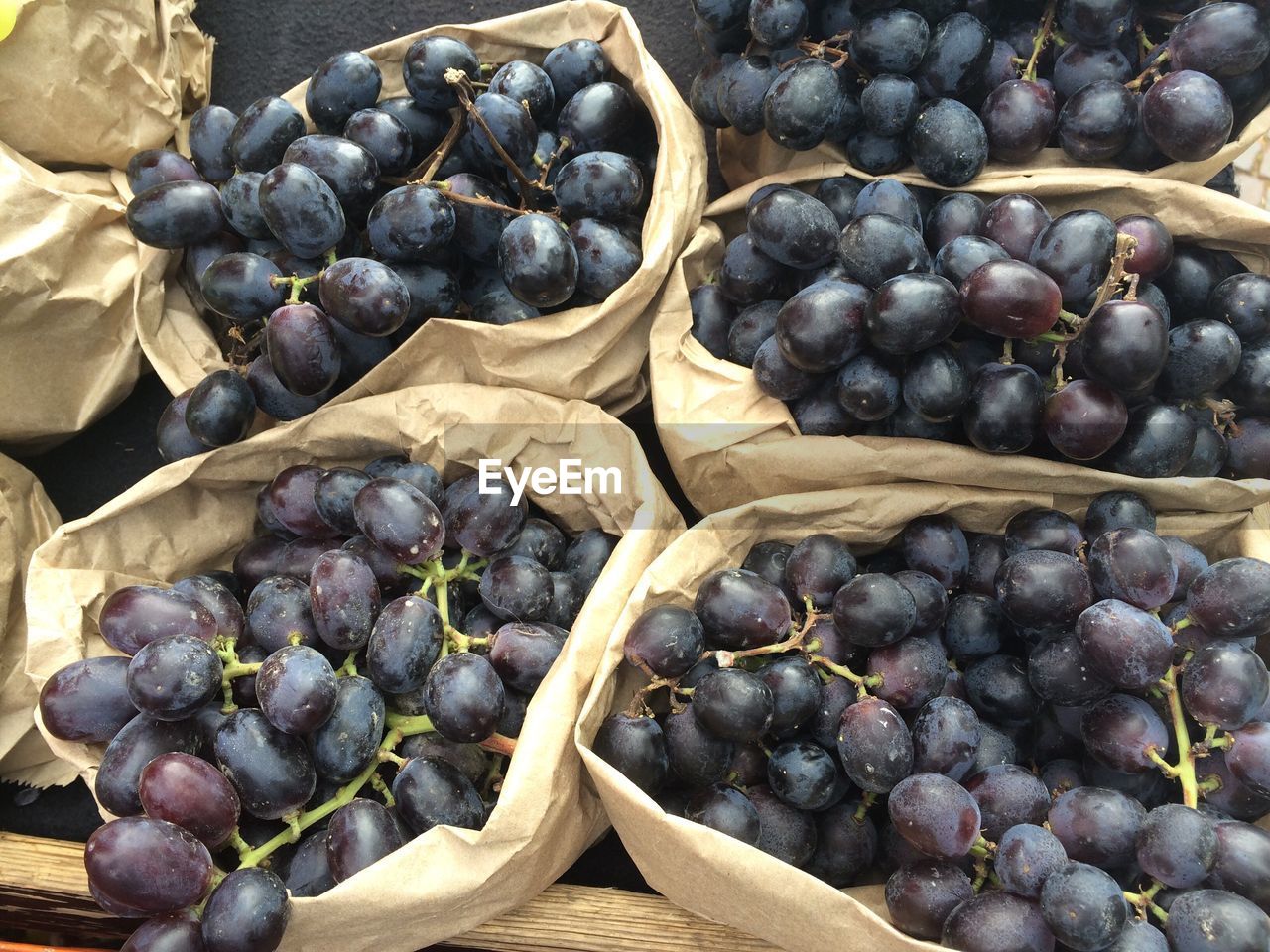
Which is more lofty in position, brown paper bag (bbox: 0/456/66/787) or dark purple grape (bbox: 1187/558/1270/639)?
dark purple grape (bbox: 1187/558/1270/639)

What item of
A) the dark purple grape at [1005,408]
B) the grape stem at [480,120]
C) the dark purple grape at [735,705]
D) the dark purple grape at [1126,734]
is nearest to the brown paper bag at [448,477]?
the dark purple grape at [735,705]

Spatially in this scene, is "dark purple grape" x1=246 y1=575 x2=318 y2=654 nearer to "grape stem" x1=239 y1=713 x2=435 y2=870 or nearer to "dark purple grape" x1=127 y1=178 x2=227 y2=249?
"grape stem" x1=239 y1=713 x2=435 y2=870

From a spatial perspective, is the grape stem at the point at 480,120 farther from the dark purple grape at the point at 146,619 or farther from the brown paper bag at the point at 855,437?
the dark purple grape at the point at 146,619

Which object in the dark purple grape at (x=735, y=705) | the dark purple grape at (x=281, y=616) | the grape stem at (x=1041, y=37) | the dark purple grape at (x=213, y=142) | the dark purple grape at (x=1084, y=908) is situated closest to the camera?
the dark purple grape at (x=1084, y=908)

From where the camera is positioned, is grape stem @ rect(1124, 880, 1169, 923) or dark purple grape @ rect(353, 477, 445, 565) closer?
grape stem @ rect(1124, 880, 1169, 923)

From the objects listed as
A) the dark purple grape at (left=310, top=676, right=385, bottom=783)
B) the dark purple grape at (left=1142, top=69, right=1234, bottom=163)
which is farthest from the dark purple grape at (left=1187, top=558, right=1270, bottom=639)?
the dark purple grape at (left=310, top=676, right=385, bottom=783)

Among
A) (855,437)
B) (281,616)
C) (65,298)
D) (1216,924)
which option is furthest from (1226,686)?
(65,298)
